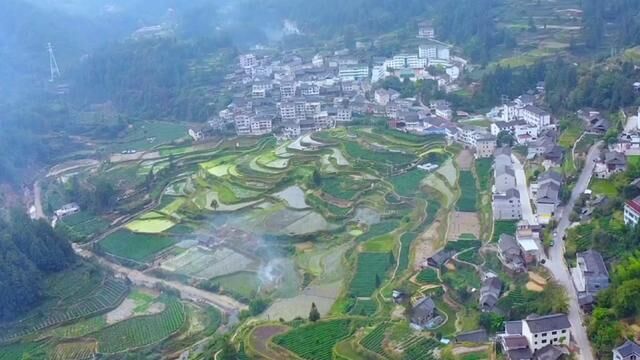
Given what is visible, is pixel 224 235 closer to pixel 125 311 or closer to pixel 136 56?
pixel 125 311

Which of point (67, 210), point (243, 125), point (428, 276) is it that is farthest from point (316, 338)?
point (243, 125)

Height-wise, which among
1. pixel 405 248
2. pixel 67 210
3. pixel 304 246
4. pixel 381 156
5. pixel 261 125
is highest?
pixel 261 125

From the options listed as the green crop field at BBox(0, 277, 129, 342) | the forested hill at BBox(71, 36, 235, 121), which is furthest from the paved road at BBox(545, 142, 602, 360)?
the forested hill at BBox(71, 36, 235, 121)

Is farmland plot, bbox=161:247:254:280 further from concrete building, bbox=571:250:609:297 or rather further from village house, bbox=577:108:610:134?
village house, bbox=577:108:610:134

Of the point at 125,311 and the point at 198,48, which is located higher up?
the point at 198,48

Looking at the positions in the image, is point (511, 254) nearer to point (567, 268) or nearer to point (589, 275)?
point (567, 268)

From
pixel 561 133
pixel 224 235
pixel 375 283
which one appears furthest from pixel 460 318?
pixel 561 133
